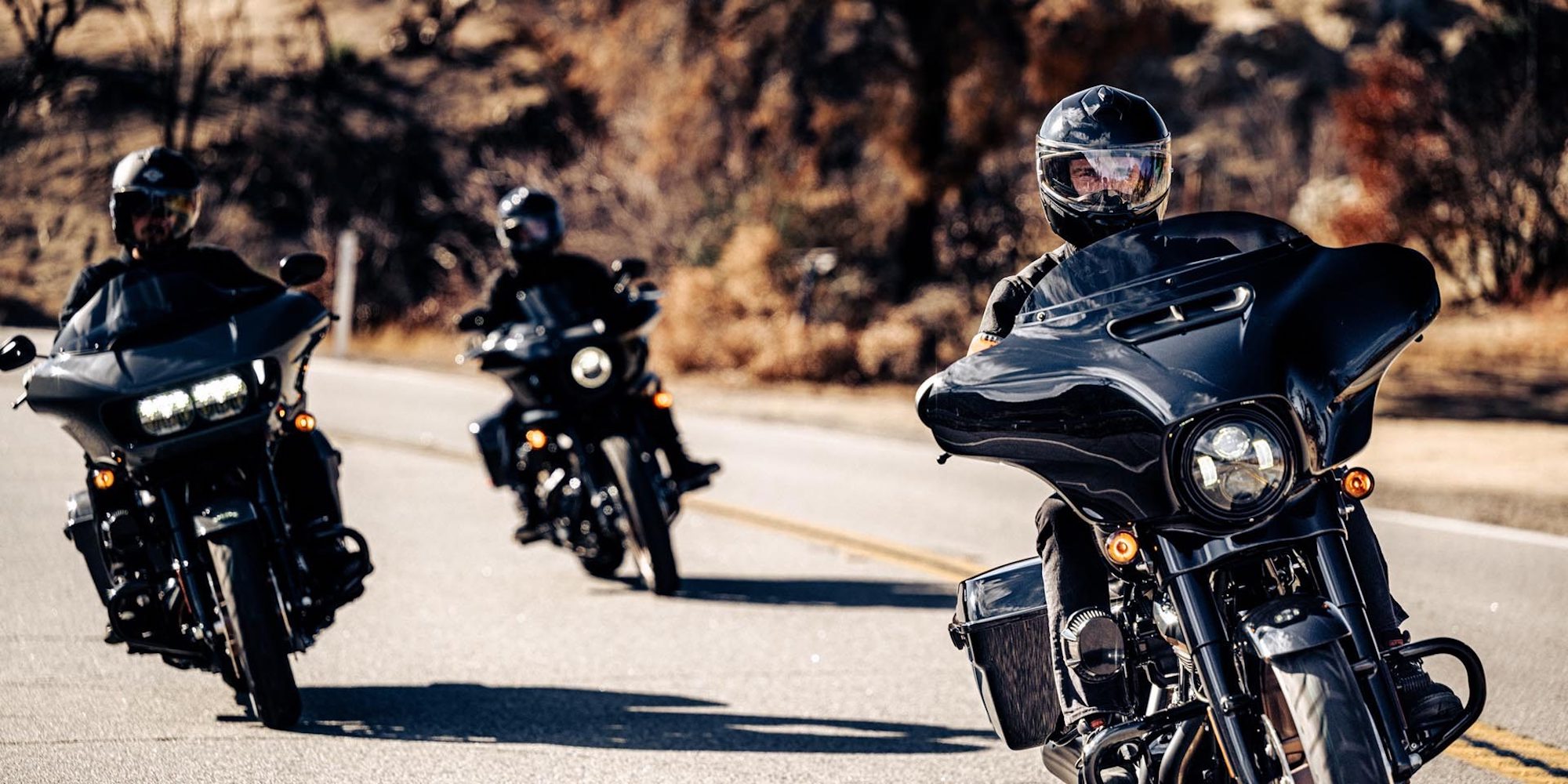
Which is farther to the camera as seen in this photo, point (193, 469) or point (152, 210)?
point (152, 210)

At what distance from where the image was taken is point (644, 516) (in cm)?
848

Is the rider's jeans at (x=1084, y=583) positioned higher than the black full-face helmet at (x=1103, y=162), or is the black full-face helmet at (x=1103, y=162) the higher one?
the black full-face helmet at (x=1103, y=162)

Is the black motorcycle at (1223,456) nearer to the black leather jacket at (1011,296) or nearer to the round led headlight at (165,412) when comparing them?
the black leather jacket at (1011,296)

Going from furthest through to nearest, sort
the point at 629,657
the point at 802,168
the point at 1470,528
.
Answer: the point at 802,168, the point at 1470,528, the point at 629,657

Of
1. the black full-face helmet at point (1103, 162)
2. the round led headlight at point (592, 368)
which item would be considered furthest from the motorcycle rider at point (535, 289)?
the black full-face helmet at point (1103, 162)

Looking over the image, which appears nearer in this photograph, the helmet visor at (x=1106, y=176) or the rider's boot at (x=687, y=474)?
the helmet visor at (x=1106, y=176)

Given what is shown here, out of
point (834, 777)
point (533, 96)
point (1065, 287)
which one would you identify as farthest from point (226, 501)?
point (533, 96)

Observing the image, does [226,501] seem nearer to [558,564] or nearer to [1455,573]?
[558,564]

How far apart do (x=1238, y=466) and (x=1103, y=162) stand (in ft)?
3.25

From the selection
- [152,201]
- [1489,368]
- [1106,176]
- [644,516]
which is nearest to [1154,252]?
[1106,176]

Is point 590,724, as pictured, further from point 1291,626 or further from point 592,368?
point 1291,626

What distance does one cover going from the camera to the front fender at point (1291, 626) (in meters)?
3.65

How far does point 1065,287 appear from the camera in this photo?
4086 mm

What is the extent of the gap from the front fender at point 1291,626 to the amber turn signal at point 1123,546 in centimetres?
31
